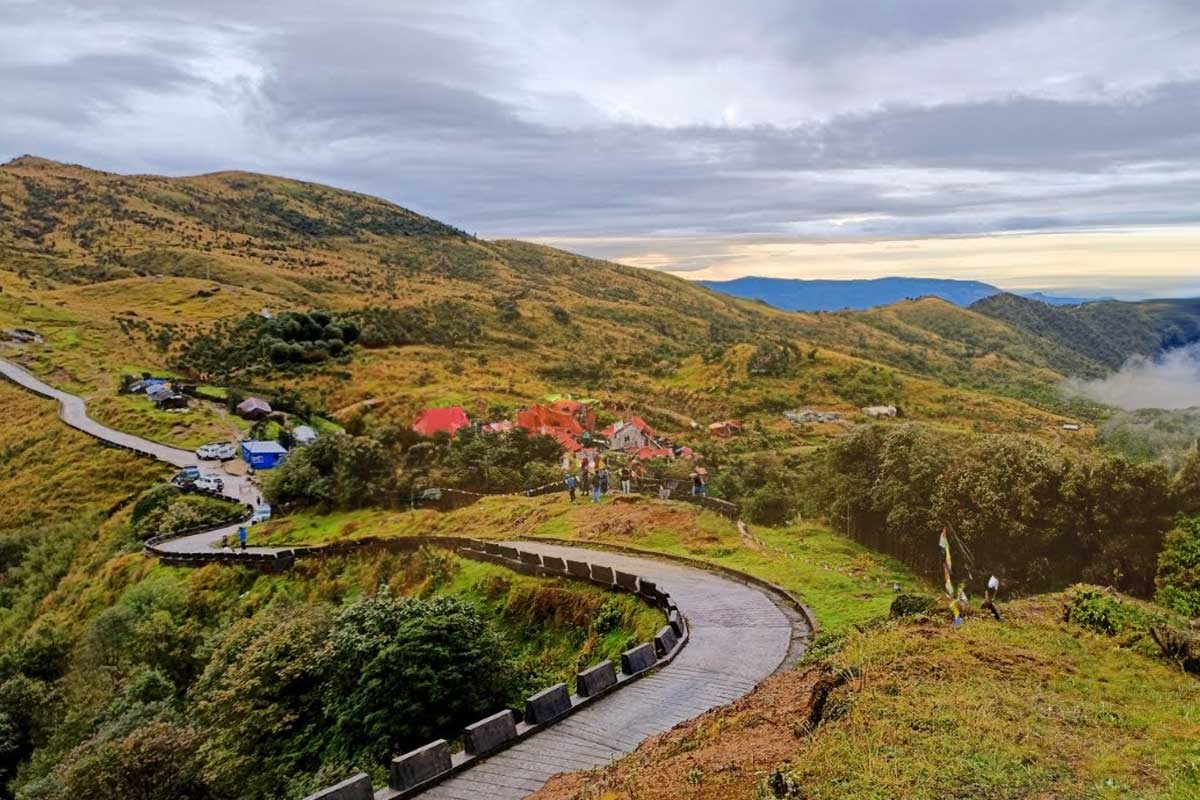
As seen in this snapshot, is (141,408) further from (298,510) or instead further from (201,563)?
(201,563)

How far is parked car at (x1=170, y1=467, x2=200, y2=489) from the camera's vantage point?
47853 millimetres

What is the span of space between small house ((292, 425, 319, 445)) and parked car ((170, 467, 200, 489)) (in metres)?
9.47

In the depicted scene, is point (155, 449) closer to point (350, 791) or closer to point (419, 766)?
point (419, 766)

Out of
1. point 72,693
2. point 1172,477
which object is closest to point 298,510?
point 72,693

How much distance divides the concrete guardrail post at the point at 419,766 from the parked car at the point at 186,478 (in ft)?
140

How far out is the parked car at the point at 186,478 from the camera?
157 feet

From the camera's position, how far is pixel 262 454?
181 feet

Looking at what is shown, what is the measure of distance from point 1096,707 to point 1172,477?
1153 cm

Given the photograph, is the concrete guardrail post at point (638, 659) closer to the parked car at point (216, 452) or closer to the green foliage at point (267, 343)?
the parked car at point (216, 452)

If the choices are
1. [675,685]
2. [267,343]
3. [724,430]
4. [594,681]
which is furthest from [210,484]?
[724,430]

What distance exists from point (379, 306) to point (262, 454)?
207 feet

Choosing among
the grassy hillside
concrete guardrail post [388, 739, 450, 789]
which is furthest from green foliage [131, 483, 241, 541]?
the grassy hillside

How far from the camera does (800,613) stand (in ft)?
59.6

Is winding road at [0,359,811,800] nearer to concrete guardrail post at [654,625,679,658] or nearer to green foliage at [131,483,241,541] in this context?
concrete guardrail post at [654,625,679,658]
